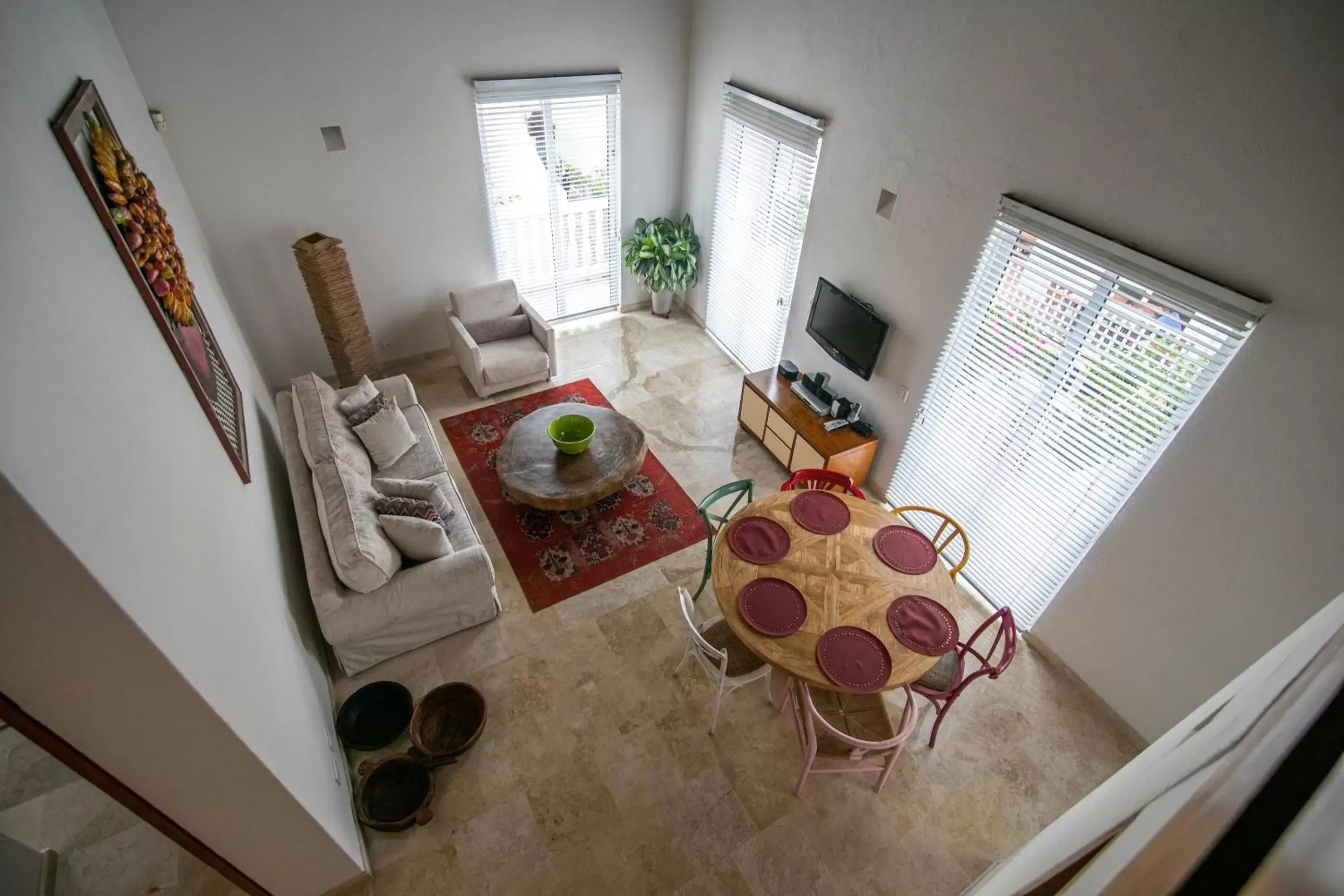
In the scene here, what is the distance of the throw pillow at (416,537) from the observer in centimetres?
351

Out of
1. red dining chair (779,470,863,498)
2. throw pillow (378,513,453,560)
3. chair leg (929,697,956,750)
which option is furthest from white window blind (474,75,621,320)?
chair leg (929,697,956,750)

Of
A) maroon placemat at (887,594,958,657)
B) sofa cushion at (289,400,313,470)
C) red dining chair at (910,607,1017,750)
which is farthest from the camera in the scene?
sofa cushion at (289,400,313,470)

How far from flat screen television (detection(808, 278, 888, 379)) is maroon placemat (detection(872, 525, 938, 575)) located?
4.78 ft

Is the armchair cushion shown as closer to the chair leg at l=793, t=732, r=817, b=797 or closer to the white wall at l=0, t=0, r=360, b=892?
the white wall at l=0, t=0, r=360, b=892

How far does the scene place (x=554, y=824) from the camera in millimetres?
3131

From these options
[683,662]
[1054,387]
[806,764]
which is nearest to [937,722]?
[806,764]

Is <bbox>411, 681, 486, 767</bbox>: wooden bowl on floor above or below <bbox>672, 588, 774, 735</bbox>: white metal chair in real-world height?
below

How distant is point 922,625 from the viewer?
303 cm

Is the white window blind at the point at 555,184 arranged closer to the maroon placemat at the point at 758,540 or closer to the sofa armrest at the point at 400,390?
the sofa armrest at the point at 400,390

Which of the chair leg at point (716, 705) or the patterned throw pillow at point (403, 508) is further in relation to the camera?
the patterned throw pillow at point (403, 508)

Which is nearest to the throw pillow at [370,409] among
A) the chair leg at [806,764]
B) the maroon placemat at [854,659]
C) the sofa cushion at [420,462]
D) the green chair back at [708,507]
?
the sofa cushion at [420,462]

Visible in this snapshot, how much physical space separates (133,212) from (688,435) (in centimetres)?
381

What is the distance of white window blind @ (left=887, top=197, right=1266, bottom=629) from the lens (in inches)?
114

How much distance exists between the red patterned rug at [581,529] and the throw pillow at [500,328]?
102 cm
